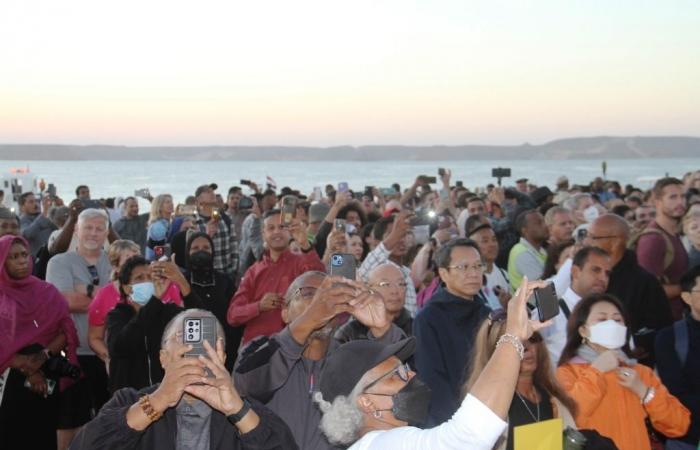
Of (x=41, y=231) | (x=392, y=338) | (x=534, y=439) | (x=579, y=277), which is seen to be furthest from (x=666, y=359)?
(x=41, y=231)

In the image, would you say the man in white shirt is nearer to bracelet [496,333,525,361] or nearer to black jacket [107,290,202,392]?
black jacket [107,290,202,392]

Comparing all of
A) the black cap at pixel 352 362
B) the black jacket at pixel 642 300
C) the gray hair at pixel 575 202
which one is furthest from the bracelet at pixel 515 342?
the gray hair at pixel 575 202

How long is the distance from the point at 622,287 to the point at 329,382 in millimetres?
3335

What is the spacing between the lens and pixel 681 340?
15.0 feet

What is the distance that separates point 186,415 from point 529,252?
15.2ft

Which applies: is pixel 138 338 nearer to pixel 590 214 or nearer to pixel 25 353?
pixel 25 353

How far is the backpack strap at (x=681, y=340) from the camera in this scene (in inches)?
179

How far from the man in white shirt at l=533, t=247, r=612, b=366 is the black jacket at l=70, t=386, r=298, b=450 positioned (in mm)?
2546

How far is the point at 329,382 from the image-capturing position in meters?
2.75

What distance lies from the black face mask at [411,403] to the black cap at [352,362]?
139mm

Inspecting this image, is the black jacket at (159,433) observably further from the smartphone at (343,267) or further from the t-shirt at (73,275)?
the t-shirt at (73,275)

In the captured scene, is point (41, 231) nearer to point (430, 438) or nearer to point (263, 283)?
point (263, 283)

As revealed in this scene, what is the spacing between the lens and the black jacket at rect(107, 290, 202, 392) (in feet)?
15.2

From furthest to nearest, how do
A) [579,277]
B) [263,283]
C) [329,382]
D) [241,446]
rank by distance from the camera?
[263,283], [579,277], [241,446], [329,382]
